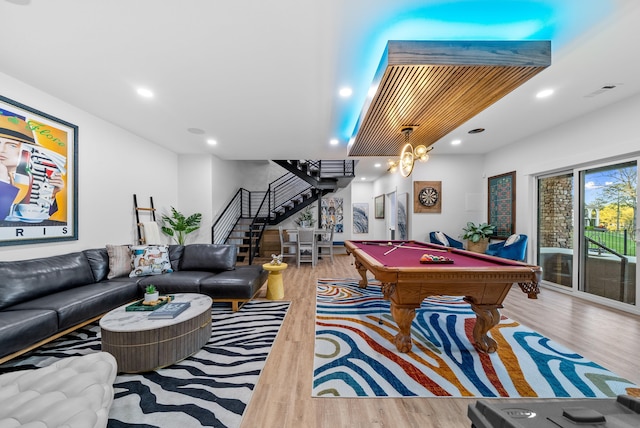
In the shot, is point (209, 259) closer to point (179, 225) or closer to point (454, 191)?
point (179, 225)

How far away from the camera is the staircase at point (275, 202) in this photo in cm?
720

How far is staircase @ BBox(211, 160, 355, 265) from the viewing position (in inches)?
284

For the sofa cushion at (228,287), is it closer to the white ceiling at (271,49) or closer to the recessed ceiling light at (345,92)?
the white ceiling at (271,49)

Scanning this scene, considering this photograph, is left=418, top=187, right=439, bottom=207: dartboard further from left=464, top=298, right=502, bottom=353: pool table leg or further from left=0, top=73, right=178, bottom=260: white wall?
left=0, top=73, right=178, bottom=260: white wall

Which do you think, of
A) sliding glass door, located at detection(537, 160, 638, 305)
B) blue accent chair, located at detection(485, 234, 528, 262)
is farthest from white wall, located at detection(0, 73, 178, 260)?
sliding glass door, located at detection(537, 160, 638, 305)

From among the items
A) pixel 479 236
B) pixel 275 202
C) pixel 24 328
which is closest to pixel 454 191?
pixel 479 236

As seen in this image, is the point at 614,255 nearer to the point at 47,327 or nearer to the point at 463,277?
the point at 463,277

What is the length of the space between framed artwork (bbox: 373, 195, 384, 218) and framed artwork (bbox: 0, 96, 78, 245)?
8143mm

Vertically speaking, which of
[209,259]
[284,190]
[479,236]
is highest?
[284,190]

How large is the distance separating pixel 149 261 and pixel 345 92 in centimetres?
351

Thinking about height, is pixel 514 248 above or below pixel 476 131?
below

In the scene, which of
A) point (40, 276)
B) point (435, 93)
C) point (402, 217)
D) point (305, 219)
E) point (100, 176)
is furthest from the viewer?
point (305, 219)

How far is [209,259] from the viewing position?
13.0 feet

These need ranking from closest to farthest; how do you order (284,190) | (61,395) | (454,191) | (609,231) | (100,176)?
(61,395) → (609,231) → (100,176) → (454,191) → (284,190)
